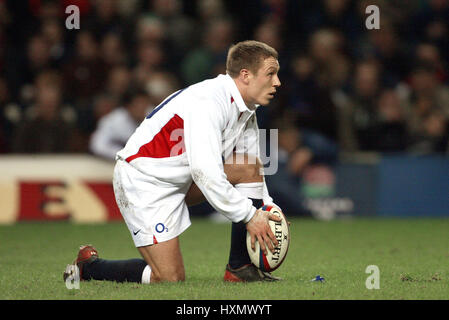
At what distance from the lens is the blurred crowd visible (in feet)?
35.4

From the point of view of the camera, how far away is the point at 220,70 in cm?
1130

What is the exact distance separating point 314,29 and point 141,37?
2.56 metres

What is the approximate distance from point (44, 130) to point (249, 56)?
5.80 m

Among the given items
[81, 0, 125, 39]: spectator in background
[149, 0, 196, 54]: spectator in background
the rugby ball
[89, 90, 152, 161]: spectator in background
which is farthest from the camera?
[149, 0, 196, 54]: spectator in background

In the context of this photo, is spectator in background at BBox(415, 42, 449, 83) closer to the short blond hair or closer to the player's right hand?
the short blond hair

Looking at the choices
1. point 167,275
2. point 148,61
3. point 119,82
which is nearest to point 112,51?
point 148,61

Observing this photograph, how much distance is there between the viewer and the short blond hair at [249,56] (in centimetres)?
543

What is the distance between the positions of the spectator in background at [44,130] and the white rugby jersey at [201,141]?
5321 mm

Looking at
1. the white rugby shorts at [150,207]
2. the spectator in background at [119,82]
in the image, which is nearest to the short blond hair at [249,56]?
the white rugby shorts at [150,207]

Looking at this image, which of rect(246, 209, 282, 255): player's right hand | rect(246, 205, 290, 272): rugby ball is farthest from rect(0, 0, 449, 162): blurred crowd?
rect(246, 209, 282, 255): player's right hand

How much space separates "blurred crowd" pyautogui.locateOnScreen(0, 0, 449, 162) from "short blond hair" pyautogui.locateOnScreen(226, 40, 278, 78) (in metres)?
5.18

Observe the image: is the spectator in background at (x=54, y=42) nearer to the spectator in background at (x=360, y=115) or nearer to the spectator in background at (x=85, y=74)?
the spectator in background at (x=85, y=74)
